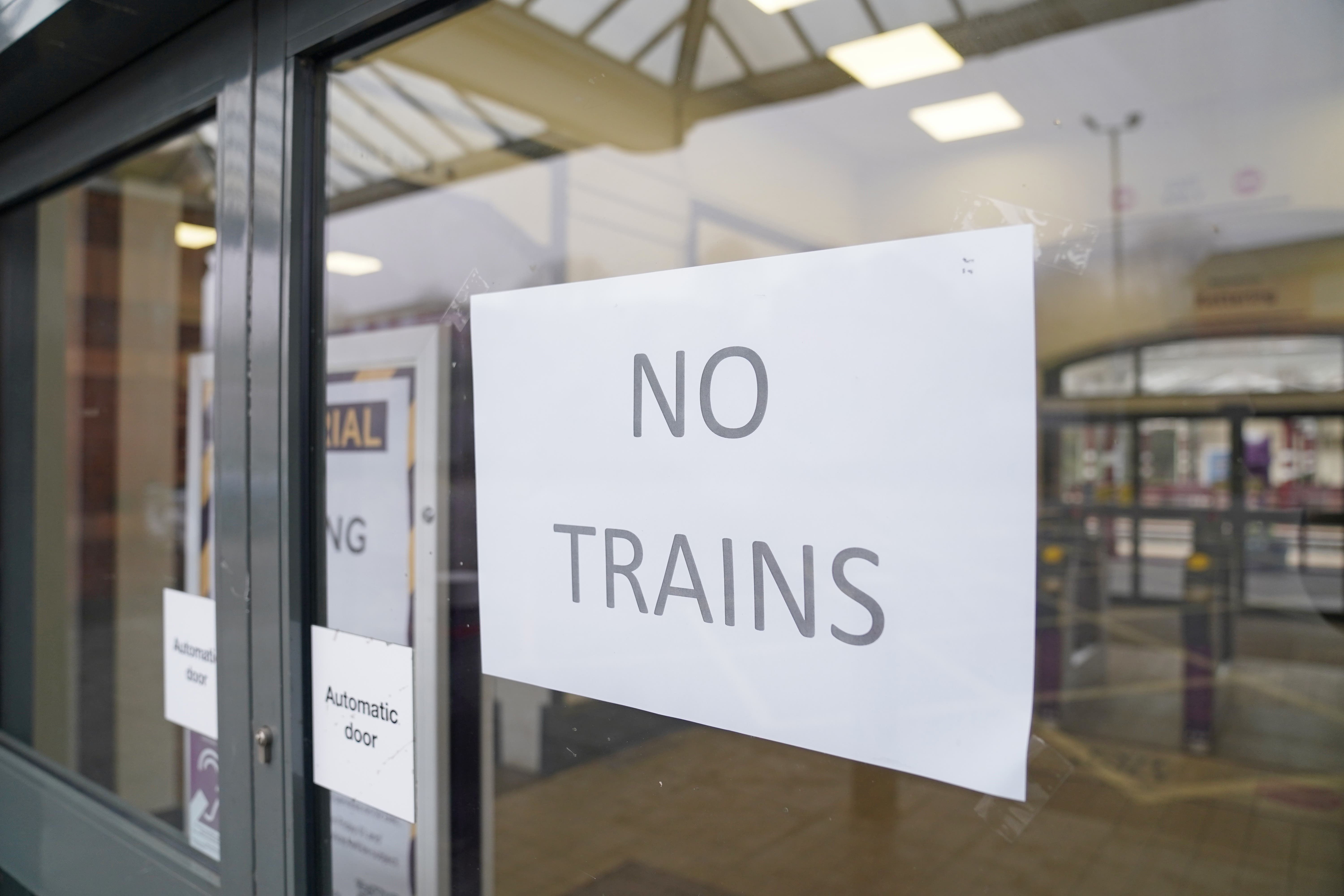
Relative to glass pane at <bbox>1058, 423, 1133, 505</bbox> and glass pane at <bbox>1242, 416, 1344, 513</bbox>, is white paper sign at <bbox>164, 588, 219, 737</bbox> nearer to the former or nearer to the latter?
glass pane at <bbox>1058, 423, 1133, 505</bbox>

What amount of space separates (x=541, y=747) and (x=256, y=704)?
1105 millimetres

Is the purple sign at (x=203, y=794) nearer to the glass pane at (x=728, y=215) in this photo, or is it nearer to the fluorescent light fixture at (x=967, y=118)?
the glass pane at (x=728, y=215)

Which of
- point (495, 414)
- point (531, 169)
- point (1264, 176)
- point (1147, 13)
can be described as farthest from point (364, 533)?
point (1264, 176)

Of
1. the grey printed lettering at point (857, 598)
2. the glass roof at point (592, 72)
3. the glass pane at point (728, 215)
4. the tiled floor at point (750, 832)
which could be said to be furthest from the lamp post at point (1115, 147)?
the grey printed lettering at point (857, 598)

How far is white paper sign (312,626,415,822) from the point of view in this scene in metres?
1.09

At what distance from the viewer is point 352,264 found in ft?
4.78

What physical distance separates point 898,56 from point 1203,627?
5.91 meters

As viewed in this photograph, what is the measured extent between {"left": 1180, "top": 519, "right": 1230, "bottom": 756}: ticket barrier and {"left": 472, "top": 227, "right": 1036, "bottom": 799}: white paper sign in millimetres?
5133

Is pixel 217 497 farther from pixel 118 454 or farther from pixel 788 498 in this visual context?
pixel 118 454

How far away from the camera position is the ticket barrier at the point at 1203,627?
4934mm

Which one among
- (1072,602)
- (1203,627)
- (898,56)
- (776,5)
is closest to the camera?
(898,56)

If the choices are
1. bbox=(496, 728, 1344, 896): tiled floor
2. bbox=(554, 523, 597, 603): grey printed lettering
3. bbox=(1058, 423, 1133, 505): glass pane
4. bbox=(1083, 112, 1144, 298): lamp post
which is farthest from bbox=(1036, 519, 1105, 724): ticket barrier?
bbox=(554, 523, 597, 603): grey printed lettering

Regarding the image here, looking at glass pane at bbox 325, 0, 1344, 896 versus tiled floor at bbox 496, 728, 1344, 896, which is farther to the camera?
tiled floor at bbox 496, 728, 1344, 896

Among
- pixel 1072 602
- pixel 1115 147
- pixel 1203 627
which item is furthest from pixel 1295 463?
pixel 1115 147
